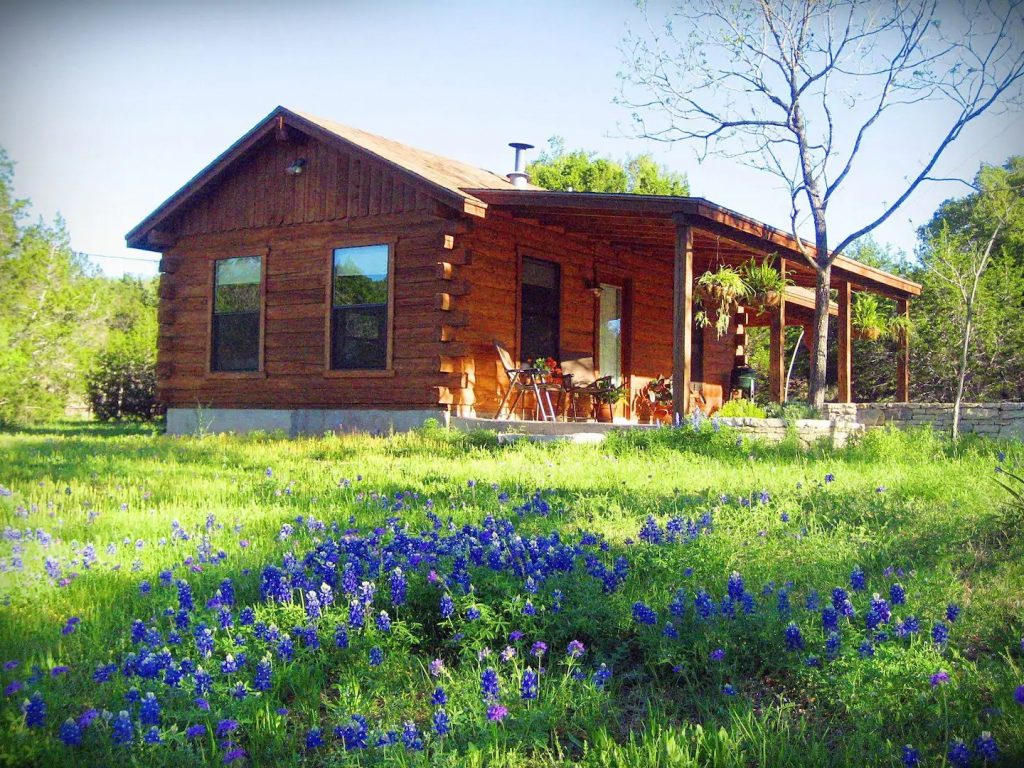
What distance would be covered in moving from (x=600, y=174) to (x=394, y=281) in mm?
26554

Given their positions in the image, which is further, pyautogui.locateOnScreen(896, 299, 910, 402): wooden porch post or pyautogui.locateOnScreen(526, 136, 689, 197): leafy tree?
pyautogui.locateOnScreen(526, 136, 689, 197): leafy tree

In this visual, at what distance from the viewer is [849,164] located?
15.6m

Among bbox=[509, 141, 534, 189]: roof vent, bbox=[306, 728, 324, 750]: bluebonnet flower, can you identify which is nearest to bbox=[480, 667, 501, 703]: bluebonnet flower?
bbox=[306, 728, 324, 750]: bluebonnet flower

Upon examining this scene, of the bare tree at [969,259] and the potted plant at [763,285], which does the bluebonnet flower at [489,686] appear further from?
the potted plant at [763,285]

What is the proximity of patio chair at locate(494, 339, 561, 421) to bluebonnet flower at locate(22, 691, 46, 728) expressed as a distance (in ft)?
30.9

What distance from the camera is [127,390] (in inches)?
827

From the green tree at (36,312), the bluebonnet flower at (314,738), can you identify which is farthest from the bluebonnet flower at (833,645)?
the green tree at (36,312)

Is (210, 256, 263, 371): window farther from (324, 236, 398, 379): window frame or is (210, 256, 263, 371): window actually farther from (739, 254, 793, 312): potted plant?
(739, 254, 793, 312): potted plant

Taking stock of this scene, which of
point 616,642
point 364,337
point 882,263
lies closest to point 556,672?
point 616,642

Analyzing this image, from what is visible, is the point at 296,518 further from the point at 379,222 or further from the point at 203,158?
the point at 379,222

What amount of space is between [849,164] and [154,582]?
1463cm

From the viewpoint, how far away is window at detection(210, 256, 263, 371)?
45.7 feet

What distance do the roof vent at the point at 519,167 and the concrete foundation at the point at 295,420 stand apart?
17.2 feet

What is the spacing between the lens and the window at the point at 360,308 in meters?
12.6
